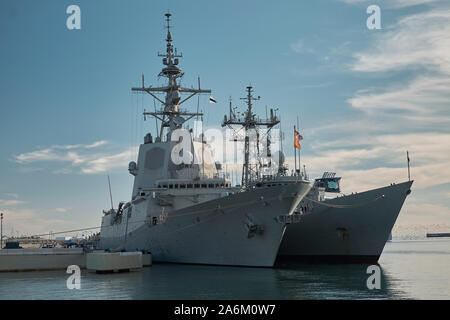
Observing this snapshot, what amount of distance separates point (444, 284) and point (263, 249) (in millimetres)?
7240

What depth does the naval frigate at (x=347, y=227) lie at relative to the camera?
24.6 meters

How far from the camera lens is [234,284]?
1647 cm

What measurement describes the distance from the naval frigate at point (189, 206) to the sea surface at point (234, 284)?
1137 millimetres

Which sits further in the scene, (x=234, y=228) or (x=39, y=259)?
(x=39, y=259)

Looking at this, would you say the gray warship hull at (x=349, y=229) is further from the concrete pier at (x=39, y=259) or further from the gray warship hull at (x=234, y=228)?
the concrete pier at (x=39, y=259)

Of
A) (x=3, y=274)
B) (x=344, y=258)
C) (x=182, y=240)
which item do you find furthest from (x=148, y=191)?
(x=344, y=258)

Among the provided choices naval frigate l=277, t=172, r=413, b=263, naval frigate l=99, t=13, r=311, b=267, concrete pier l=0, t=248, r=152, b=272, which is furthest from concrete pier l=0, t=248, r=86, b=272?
naval frigate l=277, t=172, r=413, b=263

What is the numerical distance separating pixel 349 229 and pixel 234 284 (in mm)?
11283

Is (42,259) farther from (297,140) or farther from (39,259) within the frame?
(297,140)

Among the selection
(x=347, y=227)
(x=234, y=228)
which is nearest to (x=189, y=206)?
(x=234, y=228)

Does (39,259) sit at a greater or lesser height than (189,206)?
lesser

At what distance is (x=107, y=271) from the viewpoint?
22.9 meters

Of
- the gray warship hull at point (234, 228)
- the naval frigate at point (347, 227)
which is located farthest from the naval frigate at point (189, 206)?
the naval frigate at point (347, 227)
